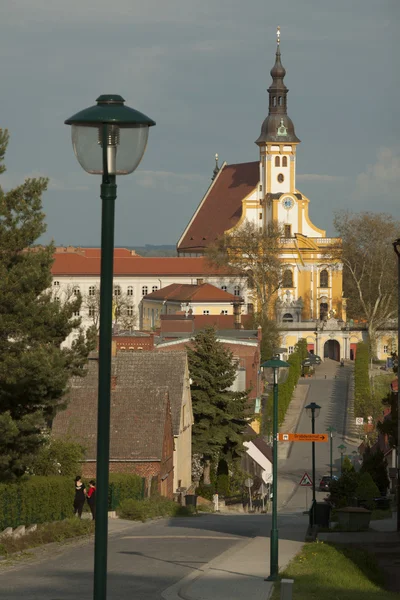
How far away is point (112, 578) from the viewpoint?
54.0 feet

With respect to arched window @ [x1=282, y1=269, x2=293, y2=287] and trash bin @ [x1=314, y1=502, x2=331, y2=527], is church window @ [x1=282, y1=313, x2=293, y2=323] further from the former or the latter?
trash bin @ [x1=314, y1=502, x2=331, y2=527]

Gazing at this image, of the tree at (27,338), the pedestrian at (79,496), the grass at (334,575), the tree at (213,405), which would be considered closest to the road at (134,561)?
the grass at (334,575)

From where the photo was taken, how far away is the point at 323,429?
7069 centimetres

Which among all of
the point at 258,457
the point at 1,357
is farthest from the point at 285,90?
the point at 1,357

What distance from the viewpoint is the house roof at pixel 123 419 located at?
106 feet

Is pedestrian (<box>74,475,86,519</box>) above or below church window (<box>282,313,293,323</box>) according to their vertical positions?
below

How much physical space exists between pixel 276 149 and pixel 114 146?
123 metres

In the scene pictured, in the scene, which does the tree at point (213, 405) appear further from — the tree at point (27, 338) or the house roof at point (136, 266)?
the house roof at point (136, 266)

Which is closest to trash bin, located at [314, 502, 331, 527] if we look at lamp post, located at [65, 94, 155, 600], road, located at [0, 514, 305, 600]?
road, located at [0, 514, 305, 600]

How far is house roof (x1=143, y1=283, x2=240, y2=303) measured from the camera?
381ft

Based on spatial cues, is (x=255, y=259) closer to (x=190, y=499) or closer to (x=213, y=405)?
(x=213, y=405)

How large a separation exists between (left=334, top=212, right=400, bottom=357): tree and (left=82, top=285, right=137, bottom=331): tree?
894 inches

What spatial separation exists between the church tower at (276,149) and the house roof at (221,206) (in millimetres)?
5564

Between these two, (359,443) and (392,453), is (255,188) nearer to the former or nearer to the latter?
(359,443)
